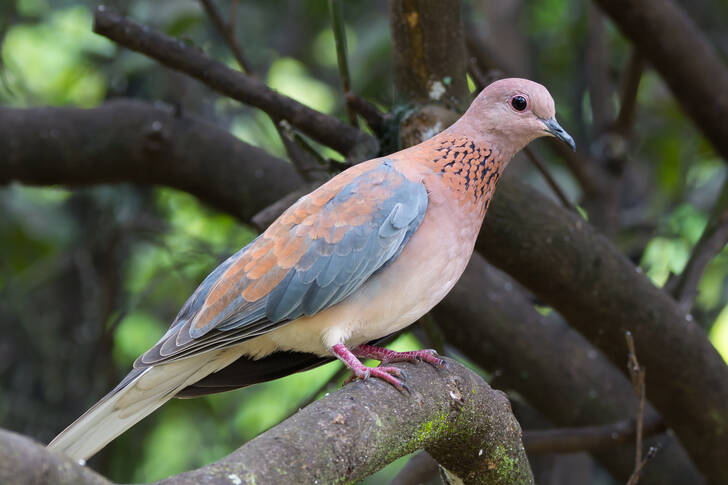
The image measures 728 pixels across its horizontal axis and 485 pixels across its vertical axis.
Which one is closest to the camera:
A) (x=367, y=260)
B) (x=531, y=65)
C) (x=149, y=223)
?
(x=367, y=260)

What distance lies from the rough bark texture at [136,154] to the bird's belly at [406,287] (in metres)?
1.61

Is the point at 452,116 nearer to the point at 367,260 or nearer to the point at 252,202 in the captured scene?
the point at 367,260

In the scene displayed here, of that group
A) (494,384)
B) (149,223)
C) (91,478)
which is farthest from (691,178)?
(91,478)

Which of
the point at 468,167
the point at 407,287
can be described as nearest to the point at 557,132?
the point at 468,167

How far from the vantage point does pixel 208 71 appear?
2.84 m

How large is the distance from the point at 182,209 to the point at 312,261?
3215 millimetres

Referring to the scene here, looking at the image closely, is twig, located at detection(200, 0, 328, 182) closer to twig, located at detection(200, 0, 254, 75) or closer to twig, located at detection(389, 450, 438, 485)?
twig, located at detection(200, 0, 254, 75)

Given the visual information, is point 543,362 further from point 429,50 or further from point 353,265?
point 353,265

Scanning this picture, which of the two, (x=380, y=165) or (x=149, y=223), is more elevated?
(x=380, y=165)

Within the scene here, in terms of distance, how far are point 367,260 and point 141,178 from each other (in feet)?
6.95

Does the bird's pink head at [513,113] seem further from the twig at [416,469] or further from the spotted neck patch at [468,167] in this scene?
the twig at [416,469]

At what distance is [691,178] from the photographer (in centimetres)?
524

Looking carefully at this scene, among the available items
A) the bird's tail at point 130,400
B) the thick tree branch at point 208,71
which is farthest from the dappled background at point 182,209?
the bird's tail at point 130,400

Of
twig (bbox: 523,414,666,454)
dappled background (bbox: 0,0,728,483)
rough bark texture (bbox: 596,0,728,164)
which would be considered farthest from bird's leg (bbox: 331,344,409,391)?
rough bark texture (bbox: 596,0,728,164)
